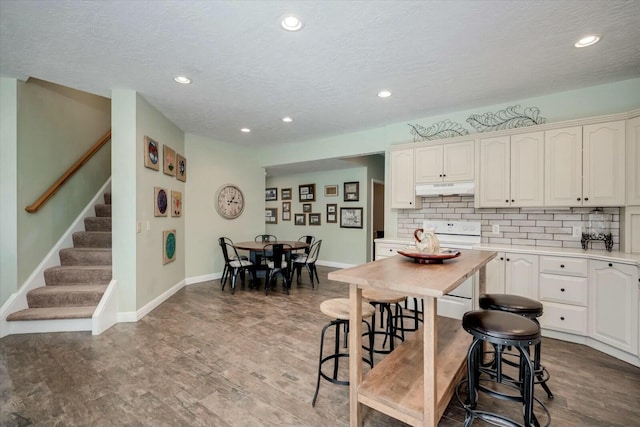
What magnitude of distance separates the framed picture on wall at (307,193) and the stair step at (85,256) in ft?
15.5

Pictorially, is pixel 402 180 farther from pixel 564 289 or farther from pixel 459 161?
pixel 564 289

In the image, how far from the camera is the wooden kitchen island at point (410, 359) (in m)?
1.47

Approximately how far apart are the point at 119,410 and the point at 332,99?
3514 millimetres

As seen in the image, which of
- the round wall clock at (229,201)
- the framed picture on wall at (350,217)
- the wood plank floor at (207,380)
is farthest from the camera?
the framed picture on wall at (350,217)

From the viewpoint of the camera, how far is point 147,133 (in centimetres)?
374

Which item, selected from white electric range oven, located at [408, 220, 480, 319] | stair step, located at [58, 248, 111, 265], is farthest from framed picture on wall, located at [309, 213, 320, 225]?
stair step, located at [58, 248, 111, 265]

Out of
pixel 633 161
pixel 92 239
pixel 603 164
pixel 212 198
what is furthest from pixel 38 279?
pixel 633 161

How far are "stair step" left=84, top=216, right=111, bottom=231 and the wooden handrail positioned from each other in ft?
2.23

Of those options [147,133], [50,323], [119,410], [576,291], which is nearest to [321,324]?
[119,410]

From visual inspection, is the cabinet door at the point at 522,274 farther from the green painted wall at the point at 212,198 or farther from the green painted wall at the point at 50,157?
the green painted wall at the point at 50,157

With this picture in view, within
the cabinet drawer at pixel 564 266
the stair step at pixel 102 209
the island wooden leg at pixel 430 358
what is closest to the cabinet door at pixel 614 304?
the cabinet drawer at pixel 564 266

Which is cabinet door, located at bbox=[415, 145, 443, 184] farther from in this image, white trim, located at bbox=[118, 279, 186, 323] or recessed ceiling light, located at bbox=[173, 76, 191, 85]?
white trim, located at bbox=[118, 279, 186, 323]

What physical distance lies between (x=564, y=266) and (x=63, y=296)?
17.9 feet

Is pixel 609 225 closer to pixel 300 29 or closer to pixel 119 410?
pixel 300 29
